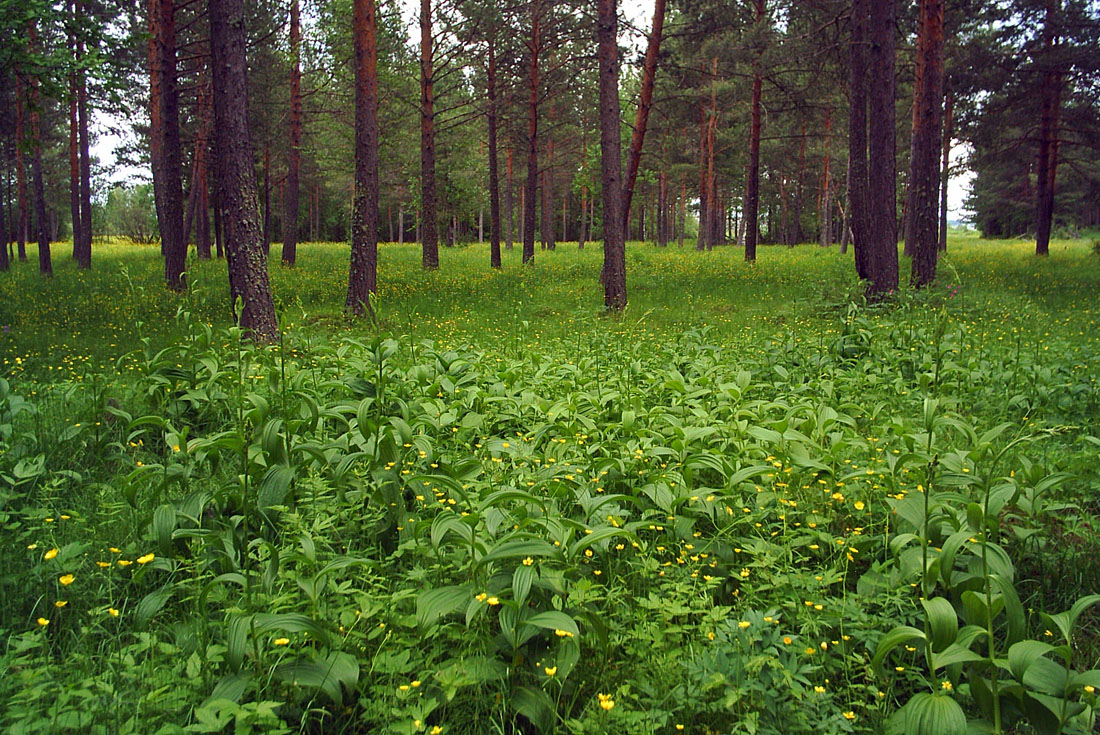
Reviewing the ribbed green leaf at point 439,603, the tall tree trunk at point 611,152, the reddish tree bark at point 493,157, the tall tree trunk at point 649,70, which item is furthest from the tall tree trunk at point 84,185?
the ribbed green leaf at point 439,603

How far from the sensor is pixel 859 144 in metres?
11.9

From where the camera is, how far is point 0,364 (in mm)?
7402

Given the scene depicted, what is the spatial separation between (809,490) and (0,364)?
8625 mm

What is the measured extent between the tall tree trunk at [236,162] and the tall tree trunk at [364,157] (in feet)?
7.60

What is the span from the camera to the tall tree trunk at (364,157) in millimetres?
10477

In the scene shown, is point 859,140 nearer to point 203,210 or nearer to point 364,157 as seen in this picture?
point 364,157

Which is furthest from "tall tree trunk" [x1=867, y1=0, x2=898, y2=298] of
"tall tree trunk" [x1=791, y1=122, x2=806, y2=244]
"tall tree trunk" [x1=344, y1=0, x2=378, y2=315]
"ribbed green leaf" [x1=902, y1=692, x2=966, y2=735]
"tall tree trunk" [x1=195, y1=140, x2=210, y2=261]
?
"tall tree trunk" [x1=195, y1=140, x2=210, y2=261]

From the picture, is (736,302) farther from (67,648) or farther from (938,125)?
(67,648)

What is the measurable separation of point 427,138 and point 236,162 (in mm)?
10599

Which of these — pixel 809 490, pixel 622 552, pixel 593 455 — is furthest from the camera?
pixel 593 455

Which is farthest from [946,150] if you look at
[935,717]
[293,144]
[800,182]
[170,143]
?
[935,717]

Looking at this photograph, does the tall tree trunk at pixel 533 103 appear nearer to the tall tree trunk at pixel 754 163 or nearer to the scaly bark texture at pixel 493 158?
the scaly bark texture at pixel 493 158

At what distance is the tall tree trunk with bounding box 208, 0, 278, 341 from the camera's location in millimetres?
7918

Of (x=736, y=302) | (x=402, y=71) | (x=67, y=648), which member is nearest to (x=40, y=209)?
(x=402, y=71)
